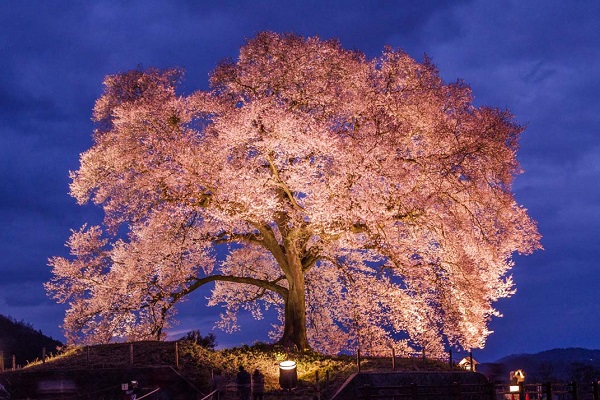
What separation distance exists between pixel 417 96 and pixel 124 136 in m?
12.4

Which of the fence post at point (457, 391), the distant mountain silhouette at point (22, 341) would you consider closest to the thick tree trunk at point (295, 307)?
the fence post at point (457, 391)

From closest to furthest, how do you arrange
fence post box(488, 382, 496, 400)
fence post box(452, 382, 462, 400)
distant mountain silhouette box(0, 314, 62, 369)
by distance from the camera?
fence post box(452, 382, 462, 400) < fence post box(488, 382, 496, 400) < distant mountain silhouette box(0, 314, 62, 369)

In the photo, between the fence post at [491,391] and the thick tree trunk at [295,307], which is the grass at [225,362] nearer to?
the thick tree trunk at [295,307]

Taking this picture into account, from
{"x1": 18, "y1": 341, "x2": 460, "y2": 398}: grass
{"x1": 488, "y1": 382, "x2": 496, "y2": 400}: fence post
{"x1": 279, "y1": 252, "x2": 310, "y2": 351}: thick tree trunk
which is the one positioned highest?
{"x1": 279, "y1": 252, "x2": 310, "y2": 351}: thick tree trunk

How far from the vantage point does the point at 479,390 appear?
22500mm

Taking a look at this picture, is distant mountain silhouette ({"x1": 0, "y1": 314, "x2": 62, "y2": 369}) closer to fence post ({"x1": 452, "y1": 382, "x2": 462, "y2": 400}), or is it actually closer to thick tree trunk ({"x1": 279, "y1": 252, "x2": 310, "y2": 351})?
thick tree trunk ({"x1": 279, "y1": 252, "x2": 310, "y2": 351})

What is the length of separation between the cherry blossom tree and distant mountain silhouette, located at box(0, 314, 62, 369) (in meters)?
21.0

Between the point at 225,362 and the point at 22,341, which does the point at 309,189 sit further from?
the point at 22,341

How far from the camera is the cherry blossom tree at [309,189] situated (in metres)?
26.1

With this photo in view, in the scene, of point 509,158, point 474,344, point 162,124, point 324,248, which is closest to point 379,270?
point 324,248

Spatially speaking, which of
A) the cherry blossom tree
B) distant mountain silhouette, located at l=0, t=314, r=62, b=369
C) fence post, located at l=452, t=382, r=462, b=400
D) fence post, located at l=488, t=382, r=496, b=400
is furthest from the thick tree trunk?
distant mountain silhouette, located at l=0, t=314, r=62, b=369

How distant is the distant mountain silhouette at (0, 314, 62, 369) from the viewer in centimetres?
4816

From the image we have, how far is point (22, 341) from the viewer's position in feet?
178

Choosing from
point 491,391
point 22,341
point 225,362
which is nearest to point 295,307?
point 225,362
